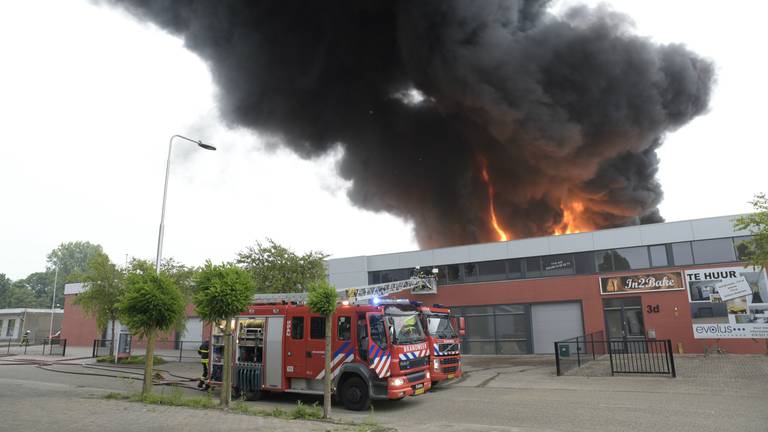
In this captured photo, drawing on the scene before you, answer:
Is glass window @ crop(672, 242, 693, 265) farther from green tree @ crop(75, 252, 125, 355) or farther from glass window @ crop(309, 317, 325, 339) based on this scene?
green tree @ crop(75, 252, 125, 355)

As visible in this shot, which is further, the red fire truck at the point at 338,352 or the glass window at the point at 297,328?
the glass window at the point at 297,328

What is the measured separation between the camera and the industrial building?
19.8 m

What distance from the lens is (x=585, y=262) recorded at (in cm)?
2292

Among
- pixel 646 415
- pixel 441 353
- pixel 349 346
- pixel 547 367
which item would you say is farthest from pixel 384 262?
pixel 646 415

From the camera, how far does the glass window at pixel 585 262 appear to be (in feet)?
74.6

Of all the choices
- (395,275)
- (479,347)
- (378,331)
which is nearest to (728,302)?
(479,347)

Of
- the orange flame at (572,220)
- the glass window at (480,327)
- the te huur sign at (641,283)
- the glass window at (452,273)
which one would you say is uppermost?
the orange flame at (572,220)

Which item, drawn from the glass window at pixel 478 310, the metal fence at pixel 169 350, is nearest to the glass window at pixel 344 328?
the metal fence at pixel 169 350

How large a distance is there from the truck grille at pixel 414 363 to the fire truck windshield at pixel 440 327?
4.06 feet

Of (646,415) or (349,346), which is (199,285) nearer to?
(349,346)

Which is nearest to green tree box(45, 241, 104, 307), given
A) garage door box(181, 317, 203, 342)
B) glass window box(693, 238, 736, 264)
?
garage door box(181, 317, 203, 342)

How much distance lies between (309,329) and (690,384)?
33.5ft

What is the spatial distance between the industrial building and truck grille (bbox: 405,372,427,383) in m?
13.7

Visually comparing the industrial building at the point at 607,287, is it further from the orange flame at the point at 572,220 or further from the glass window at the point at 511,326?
the orange flame at the point at 572,220
